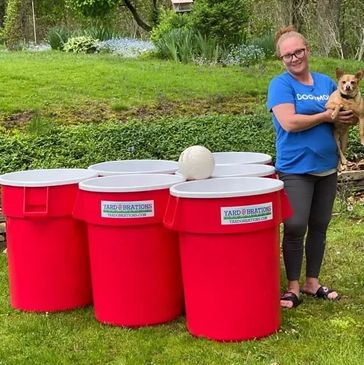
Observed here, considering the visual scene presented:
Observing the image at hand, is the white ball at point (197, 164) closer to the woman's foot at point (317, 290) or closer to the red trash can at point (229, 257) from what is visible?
the red trash can at point (229, 257)

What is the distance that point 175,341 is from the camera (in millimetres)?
3895

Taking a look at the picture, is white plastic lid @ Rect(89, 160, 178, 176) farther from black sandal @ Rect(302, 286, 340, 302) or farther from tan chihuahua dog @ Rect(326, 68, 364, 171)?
black sandal @ Rect(302, 286, 340, 302)

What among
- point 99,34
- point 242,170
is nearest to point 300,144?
point 242,170

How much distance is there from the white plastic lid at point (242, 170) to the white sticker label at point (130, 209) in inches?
19.9

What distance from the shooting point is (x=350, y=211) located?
6699 millimetres

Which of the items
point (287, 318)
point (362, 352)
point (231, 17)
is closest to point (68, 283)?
point (287, 318)

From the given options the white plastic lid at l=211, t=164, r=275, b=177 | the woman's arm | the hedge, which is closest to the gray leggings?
the white plastic lid at l=211, t=164, r=275, b=177

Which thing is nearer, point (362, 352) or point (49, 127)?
point (362, 352)

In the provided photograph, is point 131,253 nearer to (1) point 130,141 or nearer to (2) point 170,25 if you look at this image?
(1) point 130,141

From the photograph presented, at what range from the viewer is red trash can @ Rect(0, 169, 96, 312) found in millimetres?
4297

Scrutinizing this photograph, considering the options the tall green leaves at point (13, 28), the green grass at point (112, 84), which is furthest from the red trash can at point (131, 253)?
the tall green leaves at point (13, 28)

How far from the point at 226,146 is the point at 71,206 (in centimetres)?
359

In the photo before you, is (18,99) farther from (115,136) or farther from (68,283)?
(68,283)

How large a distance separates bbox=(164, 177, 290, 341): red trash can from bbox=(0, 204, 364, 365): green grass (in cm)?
11
